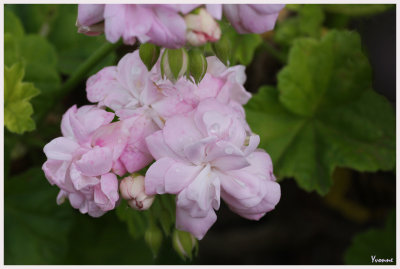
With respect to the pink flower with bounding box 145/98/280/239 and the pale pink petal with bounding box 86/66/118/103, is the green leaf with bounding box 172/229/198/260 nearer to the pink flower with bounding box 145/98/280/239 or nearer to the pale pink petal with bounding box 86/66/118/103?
the pink flower with bounding box 145/98/280/239

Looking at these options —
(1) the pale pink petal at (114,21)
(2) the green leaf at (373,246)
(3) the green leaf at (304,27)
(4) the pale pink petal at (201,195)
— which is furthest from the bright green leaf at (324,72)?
(1) the pale pink petal at (114,21)

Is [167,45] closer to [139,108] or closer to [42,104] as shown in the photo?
[139,108]

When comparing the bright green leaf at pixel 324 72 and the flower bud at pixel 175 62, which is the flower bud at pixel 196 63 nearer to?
the flower bud at pixel 175 62

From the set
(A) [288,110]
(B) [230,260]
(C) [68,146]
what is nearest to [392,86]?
(A) [288,110]

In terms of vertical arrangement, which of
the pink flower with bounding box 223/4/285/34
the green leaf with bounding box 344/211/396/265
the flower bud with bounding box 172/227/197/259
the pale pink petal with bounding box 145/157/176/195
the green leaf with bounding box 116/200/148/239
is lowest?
the green leaf with bounding box 344/211/396/265

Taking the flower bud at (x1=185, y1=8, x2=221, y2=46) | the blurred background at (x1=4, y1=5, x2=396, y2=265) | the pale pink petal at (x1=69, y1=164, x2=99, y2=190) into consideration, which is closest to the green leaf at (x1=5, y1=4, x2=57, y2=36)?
the blurred background at (x1=4, y1=5, x2=396, y2=265)
